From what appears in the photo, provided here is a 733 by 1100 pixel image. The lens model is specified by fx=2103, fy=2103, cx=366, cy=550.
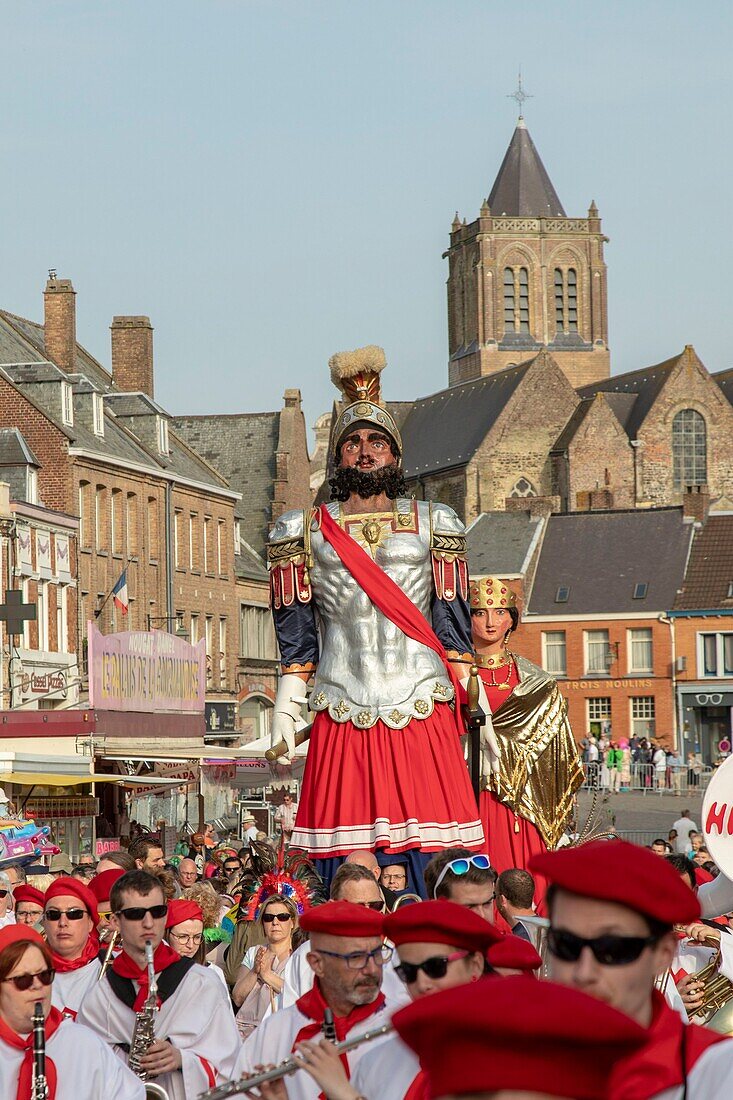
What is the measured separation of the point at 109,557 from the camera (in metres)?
52.8

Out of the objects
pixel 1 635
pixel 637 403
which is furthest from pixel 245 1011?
pixel 637 403

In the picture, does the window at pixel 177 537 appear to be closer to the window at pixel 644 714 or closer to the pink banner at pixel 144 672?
the pink banner at pixel 144 672

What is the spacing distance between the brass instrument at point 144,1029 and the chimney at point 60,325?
160 ft

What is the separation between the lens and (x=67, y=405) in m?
51.8

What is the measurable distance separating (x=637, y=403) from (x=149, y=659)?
6379cm

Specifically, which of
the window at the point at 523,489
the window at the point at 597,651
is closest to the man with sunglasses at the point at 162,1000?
the window at the point at 597,651

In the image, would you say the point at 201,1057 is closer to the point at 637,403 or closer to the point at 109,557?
the point at 109,557

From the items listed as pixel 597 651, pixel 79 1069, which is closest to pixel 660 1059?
pixel 79 1069

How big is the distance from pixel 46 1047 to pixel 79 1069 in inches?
4.1

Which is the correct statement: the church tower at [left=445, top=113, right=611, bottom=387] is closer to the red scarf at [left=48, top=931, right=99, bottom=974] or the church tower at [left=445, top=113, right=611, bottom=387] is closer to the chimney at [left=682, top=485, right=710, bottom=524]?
the chimney at [left=682, top=485, right=710, bottom=524]

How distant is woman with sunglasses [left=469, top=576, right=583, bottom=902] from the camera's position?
35.6ft

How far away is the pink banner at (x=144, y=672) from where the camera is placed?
116ft

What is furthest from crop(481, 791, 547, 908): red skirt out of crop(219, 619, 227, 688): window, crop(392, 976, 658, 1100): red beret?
crop(219, 619, 227, 688): window

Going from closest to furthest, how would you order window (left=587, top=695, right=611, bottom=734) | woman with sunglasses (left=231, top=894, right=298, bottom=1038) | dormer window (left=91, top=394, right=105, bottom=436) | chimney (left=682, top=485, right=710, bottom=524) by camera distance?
1. woman with sunglasses (left=231, top=894, right=298, bottom=1038)
2. dormer window (left=91, top=394, right=105, bottom=436)
3. window (left=587, top=695, right=611, bottom=734)
4. chimney (left=682, top=485, right=710, bottom=524)
